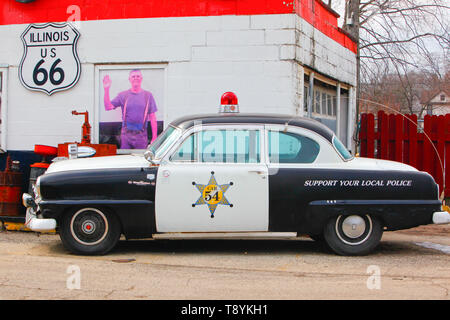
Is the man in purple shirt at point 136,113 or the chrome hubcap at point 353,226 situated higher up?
the man in purple shirt at point 136,113

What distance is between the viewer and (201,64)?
9.99 metres

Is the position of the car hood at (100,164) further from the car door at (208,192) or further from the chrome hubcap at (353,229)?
the chrome hubcap at (353,229)

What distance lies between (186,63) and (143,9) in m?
1.19

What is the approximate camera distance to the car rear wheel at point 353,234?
6.85 metres

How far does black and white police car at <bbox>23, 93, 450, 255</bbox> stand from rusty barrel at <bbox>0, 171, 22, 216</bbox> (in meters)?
2.29

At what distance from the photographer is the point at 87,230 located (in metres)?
6.71

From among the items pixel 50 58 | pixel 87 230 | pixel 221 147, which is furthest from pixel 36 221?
pixel 50 58

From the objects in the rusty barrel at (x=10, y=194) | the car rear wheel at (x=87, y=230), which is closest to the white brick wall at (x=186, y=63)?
the rusty barrel at (x=10, y=194)

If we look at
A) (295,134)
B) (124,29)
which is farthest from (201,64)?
A: (295,134)

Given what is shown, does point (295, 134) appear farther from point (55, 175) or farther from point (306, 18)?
point (306, 18)

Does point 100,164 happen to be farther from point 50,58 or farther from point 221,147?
point 50,58

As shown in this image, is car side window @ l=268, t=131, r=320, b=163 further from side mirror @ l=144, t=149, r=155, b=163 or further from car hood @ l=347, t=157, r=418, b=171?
side mirror @ l=144, t=149, r=155, b=163

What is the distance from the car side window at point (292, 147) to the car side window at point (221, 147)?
18 centimetres
